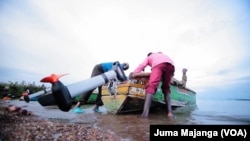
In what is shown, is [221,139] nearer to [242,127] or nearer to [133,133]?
[242,127]

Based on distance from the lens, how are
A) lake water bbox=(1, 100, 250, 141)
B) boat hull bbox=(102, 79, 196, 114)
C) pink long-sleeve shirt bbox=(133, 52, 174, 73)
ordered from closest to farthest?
lake water bbox=(1, 100, 250, 141) → pink long-sleeve shirt bbox=(133, 52, 174, 73) → boat hull bbox=(102, 79, 196, 114)

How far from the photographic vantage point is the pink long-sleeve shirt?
15.3 ft

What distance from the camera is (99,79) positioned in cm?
263

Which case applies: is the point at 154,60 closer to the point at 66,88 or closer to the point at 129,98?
the point at 129,98

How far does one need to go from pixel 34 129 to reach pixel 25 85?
2030 cm

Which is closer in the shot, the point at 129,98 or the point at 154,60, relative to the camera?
the point at 154,60

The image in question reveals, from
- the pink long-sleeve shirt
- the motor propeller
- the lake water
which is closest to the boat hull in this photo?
the lake water

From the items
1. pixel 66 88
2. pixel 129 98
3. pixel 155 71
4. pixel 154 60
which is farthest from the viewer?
pixel 129 98

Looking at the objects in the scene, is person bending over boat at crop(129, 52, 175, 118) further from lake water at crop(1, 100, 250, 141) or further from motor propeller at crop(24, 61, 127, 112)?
motor propeller at crop(24, 61, 127, 112)

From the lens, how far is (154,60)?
4.76 metres

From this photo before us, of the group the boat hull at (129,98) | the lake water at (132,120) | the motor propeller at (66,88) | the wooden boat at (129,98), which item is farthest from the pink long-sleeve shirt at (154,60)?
the motor propeller at (66,88)

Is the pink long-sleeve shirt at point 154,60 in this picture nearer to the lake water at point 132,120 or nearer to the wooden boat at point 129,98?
the wooden boat at point 129,98

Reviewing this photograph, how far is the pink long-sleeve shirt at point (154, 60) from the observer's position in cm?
465

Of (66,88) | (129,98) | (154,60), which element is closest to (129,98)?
(129,98)
